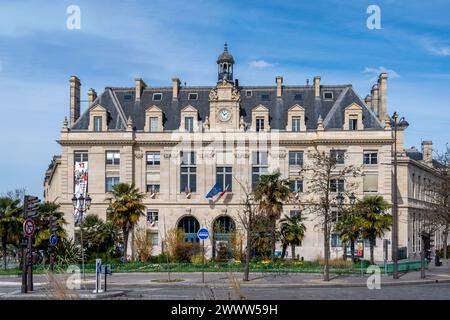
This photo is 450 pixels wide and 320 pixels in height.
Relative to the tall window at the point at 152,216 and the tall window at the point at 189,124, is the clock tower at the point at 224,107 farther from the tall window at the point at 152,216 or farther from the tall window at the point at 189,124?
the tall window at the point at 152,216

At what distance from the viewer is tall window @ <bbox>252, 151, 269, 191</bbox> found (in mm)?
70463

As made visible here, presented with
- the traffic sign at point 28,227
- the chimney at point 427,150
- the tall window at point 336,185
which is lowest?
the traffic sign at point 28,227

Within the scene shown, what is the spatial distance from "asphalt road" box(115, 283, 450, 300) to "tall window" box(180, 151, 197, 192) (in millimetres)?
38020

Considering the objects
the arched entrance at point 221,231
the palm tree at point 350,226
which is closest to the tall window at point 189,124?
the arched entrance at point 221,231

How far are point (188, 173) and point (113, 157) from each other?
24.9ft

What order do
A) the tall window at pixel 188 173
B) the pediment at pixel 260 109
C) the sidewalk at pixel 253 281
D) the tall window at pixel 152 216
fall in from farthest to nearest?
the tall window at pixel 188 173, the tall window at pixel 152 216, the pediment at pixel 260 109, the sidewalk at pixel 253 281

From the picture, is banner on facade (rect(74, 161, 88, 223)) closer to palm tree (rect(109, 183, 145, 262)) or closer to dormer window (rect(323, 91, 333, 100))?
palm tree (rect(109, 183, 145, 262))

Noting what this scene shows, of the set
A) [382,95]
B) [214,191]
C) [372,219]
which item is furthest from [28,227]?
[382,95]

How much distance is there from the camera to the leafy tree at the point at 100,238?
54875 millimetres

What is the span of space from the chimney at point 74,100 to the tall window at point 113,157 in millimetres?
5519

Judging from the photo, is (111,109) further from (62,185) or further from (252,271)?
(252,271)

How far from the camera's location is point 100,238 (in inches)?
2169

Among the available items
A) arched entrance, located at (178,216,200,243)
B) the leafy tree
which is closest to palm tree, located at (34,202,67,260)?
the leafy tree
